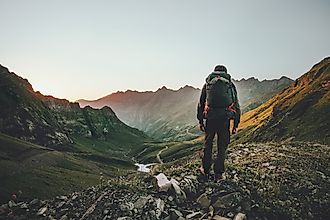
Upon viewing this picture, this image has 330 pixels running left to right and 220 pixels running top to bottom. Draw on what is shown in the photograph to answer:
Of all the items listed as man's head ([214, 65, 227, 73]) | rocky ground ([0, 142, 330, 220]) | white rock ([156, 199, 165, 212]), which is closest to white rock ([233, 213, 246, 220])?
rocky ground ([0, 142, 330, 220])

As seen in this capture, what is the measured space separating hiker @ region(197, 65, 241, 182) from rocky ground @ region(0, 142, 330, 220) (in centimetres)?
96

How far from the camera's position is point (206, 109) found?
17.1 m

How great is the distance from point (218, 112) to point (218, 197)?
378 centimetres

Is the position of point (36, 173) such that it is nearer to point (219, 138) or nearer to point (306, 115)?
point (306, 115)

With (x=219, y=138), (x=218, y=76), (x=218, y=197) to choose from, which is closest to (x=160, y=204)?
(x=218, y=197)

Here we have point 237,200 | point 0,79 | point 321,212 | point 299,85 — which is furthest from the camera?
point 0,79

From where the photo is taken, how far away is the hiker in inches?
657

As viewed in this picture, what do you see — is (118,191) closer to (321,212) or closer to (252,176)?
(252,176)

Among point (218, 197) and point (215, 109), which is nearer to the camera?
point (218, 197)

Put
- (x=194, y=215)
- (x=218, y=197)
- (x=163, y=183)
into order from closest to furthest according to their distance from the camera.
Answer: (x=194, y=215)
(x=218, y=197)
(x=163, y=183)

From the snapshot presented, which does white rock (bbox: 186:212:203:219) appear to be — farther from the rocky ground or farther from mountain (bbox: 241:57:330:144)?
mountain (bbox: 241:57:330:144)

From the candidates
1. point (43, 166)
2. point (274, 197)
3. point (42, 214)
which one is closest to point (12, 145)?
point (43, 166)

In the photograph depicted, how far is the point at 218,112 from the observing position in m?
16.7

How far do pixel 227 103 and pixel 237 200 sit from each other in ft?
14.2
